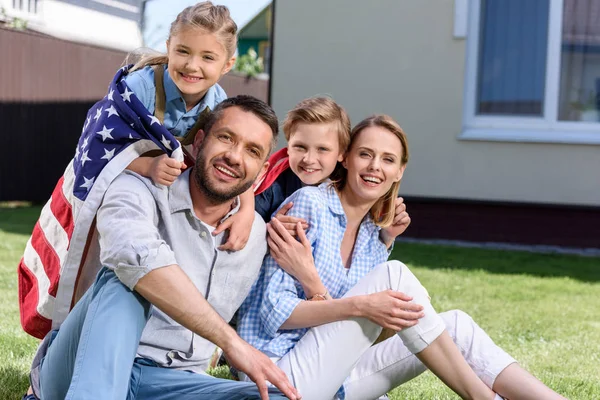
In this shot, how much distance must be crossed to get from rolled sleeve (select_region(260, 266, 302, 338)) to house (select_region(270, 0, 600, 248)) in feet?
19.0

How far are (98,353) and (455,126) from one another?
6.57 m

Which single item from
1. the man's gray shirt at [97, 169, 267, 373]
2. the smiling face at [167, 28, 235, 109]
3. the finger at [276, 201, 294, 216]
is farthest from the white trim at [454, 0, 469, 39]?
the man's gray shirt at [97, 169, 267, 373]

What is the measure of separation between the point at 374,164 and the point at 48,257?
1.11 m

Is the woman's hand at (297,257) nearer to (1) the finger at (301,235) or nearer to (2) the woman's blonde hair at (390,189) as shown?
(1) the finger at (301,235)

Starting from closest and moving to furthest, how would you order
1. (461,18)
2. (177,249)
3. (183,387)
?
(183,387)
(177,249)
(461,18)

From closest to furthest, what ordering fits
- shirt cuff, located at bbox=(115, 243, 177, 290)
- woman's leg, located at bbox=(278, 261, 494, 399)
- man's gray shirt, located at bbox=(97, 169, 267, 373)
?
shirt cuff, located at bbox=(115, 243, 177, 290)
man's gray shirt, located at bbox=(97, 169, 267, 373)
woman's leg, located at bbox=(278, 261, 494, 399)

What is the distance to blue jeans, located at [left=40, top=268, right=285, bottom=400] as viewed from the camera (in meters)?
2.05

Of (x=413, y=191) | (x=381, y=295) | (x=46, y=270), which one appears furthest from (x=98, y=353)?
(x=413, y=191)

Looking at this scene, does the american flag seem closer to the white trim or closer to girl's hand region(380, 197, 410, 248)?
girl's hand region(380, 197, 410, 248)

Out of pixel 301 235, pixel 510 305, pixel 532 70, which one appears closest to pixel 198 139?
pixel 301 235

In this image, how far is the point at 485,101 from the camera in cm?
833

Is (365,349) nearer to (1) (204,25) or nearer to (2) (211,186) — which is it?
(2) (211,186)

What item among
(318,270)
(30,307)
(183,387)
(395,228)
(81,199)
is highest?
(81,199)

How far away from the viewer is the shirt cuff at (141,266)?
215 cm
